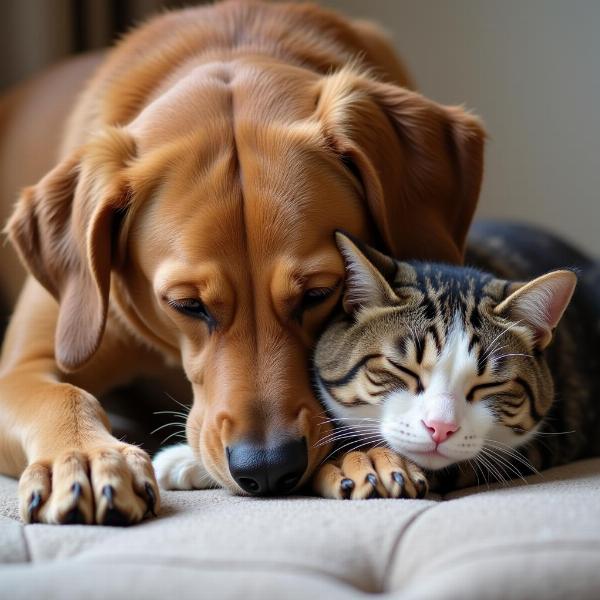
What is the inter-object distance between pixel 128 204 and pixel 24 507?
0.64 metres

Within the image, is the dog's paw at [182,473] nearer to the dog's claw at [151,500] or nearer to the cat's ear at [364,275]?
the dog's claw at [151,500]

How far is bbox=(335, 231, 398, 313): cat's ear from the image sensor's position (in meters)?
1.68

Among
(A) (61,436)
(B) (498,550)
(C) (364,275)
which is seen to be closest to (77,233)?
(A) (61,436)

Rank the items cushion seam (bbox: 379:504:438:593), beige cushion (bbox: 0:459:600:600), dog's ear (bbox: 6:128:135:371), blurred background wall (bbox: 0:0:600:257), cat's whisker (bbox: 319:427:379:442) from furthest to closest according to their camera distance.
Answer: blurred background wall (bbox: 0:0:600:257) → dog's ear (bbox: 6:128:135:371) → cat's whisker (bbox: 319:427:379:442) → cushion seam (bbox: 379:504:438:593) → beige cushion (bbox: 0:459:600:600)

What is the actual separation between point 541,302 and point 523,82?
2.11 m

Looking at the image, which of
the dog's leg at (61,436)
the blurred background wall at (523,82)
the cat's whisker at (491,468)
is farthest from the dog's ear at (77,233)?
the blurred background wall at (523,82)

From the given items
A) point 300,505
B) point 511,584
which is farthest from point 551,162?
point 511,584

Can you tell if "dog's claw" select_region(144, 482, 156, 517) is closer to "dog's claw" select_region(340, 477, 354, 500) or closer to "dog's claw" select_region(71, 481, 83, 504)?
"dog's claw" select_region(71, 481, 83, 504)

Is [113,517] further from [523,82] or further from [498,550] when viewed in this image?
[523,82]

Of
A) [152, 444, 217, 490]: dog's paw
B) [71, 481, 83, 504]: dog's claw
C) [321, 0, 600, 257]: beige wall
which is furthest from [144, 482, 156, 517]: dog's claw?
[321, 0, 600, 257]: beige wall

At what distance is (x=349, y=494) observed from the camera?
1525 millimetres

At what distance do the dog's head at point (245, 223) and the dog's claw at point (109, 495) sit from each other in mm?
223

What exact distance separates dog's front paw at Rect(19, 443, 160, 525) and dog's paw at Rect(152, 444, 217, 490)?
0.62ft

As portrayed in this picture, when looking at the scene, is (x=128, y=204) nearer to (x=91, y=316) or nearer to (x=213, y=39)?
(x=91, y=316)
